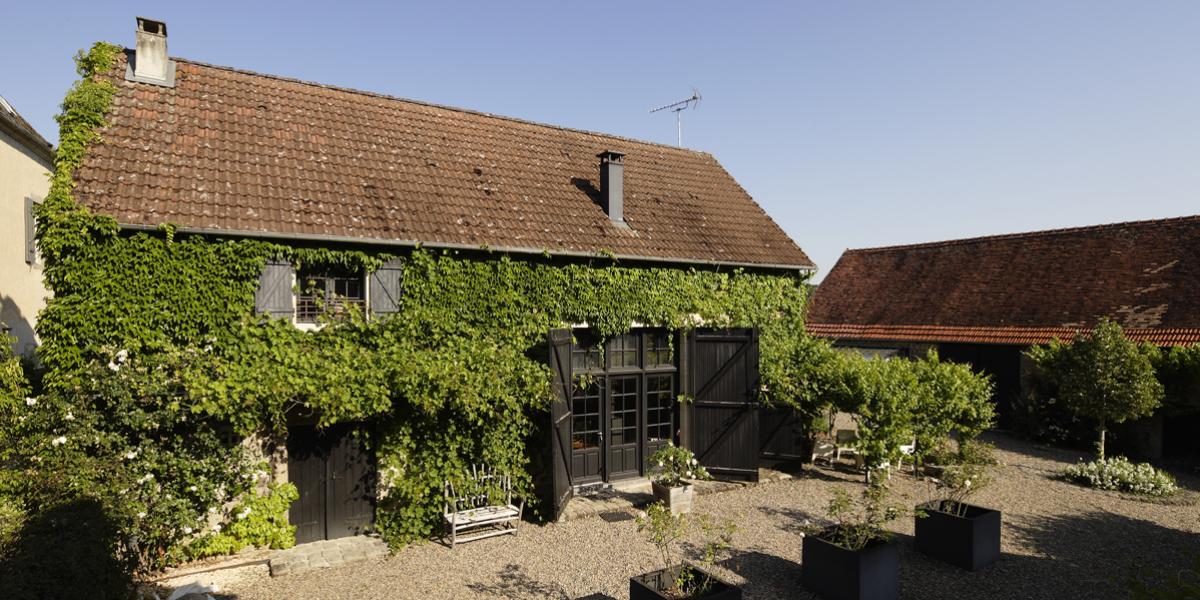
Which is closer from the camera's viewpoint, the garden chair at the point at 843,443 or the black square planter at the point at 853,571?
the black square planter at the point at 853,571

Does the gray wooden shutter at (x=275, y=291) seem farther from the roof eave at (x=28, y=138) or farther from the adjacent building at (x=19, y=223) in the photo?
the adjacent building at (x=19, y=223)

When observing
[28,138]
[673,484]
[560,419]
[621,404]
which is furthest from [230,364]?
[28,138]

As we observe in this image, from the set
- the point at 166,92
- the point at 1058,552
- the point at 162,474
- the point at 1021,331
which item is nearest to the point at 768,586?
the point at 1058,552

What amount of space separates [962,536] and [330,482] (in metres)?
8.74

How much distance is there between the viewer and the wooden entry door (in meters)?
8.88

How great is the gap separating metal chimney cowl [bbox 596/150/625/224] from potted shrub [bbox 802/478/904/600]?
276 inches

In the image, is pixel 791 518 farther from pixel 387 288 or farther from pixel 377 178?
pixel 377 178

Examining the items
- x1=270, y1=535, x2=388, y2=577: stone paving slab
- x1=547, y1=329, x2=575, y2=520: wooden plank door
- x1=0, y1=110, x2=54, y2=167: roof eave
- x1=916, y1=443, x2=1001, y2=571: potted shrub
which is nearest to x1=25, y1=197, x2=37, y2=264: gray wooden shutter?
x1=0, y1=110, x2=54, y2=167: roof eave

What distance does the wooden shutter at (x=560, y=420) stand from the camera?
964cm

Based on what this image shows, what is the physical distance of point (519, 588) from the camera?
7531 millimetres

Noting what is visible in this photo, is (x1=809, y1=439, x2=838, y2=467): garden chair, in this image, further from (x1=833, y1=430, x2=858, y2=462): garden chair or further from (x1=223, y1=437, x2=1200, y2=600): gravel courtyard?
(x1=223, y1=437, x2=1200, y2=600): gravel courtyard

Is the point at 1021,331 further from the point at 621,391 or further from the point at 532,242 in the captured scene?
the point at 532,242

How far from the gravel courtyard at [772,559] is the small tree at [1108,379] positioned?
2320 mm

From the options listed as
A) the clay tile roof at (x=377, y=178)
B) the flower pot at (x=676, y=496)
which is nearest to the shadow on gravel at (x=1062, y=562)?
the flower pot at (x=676, y=496)
